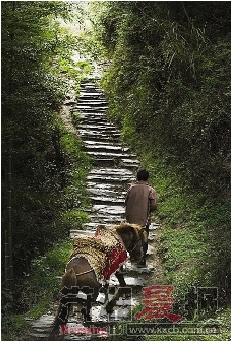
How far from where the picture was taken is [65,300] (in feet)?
20.0

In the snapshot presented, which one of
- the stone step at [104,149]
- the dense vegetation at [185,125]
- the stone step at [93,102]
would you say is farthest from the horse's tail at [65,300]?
the stone step at [93,102]

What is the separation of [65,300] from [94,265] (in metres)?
0.52

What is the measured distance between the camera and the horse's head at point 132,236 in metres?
7.20

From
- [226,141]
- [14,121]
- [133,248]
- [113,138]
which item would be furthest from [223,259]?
[113,138]

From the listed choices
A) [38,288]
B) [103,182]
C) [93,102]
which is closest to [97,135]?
[93,102]

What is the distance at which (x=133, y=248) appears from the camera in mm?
7418

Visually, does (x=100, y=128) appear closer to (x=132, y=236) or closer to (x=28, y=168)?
(x=28, y=168)

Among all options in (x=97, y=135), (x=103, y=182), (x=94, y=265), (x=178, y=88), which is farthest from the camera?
(x=97, y=135)

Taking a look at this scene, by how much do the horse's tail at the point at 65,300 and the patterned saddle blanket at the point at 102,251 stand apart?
312 millimetres

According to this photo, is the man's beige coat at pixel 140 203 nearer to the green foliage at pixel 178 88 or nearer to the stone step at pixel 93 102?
the green foliage at pixel 178 88

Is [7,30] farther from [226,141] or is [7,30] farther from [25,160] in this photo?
[226,141]

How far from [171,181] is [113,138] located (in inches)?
124

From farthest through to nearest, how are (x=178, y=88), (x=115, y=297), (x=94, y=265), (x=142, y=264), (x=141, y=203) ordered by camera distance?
(x=178, y=88)
(x=142, y=264)
(x=141, y=203)
(x=115, y=297)
(x=94, y=265)

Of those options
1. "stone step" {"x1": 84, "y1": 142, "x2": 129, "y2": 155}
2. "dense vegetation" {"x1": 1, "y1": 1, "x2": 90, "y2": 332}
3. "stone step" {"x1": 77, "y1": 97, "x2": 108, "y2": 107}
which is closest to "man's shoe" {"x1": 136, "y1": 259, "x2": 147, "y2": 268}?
"dense vegetation" {"x1": 1, "y1": 1, "x2": 90, "y2": 332}
